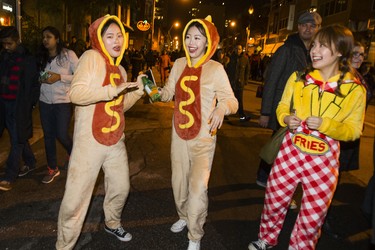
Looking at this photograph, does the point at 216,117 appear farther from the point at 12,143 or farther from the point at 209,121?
the point at 12,143

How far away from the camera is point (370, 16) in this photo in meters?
25.4

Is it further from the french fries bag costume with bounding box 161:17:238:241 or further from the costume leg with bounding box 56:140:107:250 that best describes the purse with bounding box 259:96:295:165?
the costume leg with bounding box 56:140:107:250

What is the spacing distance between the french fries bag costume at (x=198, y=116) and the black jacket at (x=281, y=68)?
999 millimetres

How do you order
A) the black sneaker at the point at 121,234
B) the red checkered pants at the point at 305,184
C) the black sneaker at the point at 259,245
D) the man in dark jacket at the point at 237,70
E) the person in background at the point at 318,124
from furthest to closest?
1. the man in dark jacket at the point at 237,70
2. the black sneaker at the point at 121,234
3. the black sneaker at the point at 259,245
4. the red checkered pants at the point at 305,184
5. the person in background at the point at 318,124

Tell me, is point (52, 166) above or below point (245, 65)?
below

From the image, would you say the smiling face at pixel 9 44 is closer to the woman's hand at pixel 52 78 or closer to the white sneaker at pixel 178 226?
the woman's hand at pixel 52 78

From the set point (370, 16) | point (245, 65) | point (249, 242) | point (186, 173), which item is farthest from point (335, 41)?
point (370, 16)

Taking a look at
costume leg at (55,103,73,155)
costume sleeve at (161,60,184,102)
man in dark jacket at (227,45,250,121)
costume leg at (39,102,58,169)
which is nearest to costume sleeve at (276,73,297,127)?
costume sleeve at (161,60,184,102)

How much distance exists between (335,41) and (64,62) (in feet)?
10.9

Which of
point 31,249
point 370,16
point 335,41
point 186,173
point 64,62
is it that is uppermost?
point 370,16

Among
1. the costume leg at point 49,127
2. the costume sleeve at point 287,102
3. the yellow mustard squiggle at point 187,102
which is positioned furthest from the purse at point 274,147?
the costume leg at point 49,127

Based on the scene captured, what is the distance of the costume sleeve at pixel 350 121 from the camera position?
8.02ft

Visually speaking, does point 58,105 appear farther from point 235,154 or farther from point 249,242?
point 235,154

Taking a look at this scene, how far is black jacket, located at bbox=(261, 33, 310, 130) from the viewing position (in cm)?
380
